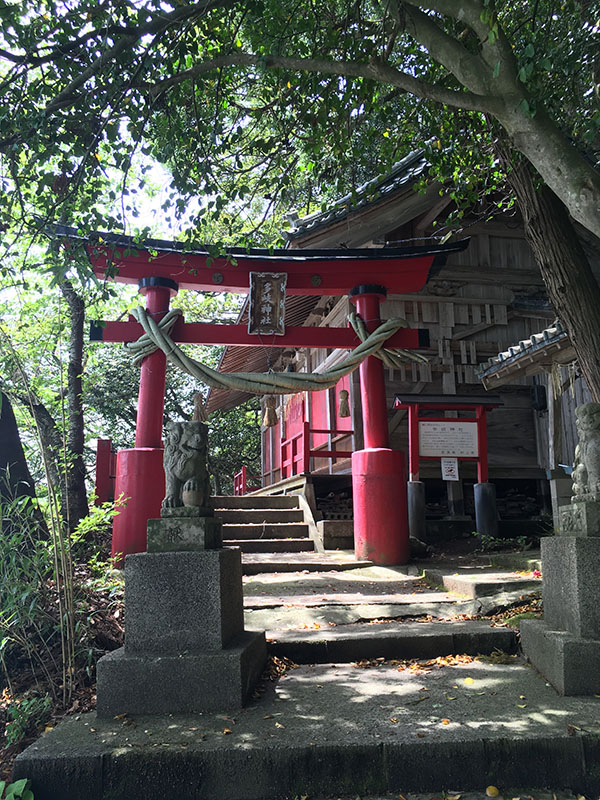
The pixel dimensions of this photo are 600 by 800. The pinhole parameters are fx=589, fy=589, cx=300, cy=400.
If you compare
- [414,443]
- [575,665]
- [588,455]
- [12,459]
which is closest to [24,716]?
[12,459]

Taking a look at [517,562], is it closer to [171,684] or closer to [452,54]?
[171,684]

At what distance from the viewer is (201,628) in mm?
3432

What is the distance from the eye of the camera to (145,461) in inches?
283

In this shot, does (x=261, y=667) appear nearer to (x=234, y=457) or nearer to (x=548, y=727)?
(x=548, y=727)

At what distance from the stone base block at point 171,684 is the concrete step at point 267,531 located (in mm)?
5420

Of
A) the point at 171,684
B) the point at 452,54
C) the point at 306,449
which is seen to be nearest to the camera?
the point at 171,684

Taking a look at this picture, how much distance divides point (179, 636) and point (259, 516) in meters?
6.16

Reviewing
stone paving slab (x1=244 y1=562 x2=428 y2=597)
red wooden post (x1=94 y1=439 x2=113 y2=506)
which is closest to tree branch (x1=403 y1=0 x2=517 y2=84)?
stone paving slab (x1=244 y1=562 x2=428 y2=597)

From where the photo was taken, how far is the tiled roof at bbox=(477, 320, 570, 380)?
7.62m

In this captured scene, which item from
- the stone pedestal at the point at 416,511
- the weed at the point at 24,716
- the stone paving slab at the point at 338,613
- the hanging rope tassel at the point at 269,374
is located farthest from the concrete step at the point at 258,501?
the weed at the point at 24,716

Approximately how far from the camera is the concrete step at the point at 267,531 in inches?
346

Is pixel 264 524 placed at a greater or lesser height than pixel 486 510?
lesser

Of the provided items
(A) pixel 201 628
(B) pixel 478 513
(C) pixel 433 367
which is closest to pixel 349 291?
(C) pixel 433 367

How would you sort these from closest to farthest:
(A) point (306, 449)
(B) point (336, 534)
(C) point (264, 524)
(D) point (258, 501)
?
(B) point (336, 534), (C) point (264, 524), (D) point (258, 501), (A) point (306, 449)
